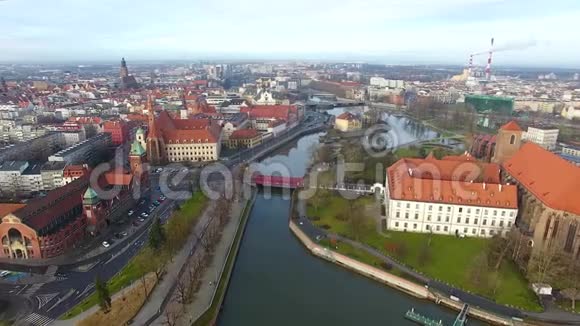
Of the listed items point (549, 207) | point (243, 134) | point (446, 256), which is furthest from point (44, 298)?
point (243, 134)

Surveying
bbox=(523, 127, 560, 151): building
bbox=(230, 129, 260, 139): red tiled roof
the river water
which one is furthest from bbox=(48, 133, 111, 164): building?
bbox=(523, 127, 560, 151): building

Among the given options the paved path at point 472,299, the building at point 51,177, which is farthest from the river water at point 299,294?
the building at point 51,177

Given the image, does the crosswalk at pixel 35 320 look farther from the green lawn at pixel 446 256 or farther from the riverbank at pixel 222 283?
the green lawn at pixel 446 256

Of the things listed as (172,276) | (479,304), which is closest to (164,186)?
(172,276)

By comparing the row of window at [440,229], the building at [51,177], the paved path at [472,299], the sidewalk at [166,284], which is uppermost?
the building at [51,177]

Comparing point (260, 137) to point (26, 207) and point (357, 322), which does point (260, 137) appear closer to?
point (26, 207)

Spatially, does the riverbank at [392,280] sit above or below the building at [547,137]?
below
